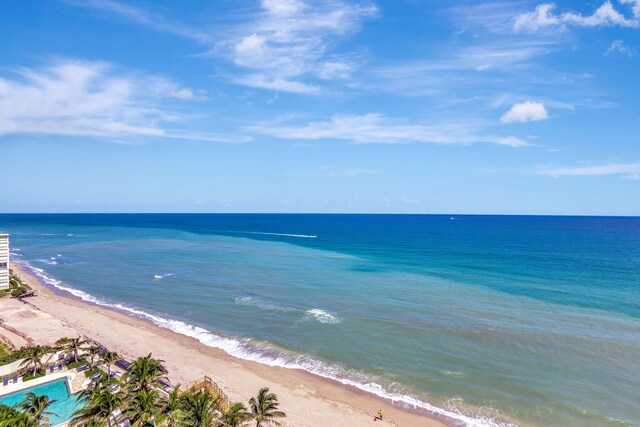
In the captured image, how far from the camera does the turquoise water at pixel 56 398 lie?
1166 inches

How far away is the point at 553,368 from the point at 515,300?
2423cm

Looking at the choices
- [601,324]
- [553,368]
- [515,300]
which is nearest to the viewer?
[553,368]

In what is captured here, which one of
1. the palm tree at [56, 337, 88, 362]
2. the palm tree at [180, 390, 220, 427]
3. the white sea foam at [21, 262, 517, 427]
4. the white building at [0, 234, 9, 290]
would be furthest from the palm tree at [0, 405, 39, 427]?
the white building at [0, 234, 9, 290]

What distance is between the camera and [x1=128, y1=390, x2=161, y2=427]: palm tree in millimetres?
23094

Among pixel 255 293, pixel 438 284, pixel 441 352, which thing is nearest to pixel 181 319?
pixel 255 293

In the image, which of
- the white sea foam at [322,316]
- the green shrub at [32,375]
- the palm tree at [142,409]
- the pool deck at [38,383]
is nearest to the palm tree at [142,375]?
the palm tree at [142,409]

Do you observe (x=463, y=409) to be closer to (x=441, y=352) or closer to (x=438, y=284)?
(x=441, y=352)

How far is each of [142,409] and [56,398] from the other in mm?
14244

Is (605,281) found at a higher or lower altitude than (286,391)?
higher

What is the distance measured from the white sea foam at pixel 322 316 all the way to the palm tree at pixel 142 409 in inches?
1193

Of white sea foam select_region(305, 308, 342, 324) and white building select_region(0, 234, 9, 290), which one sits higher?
white building select_region(0, 234, 9, 290)

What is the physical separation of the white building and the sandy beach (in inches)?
138

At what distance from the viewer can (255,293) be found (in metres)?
67.6

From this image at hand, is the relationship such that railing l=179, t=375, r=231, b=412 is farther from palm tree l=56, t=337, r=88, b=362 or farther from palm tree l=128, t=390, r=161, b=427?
palm tree l=56, t=337, r=88, b=362
